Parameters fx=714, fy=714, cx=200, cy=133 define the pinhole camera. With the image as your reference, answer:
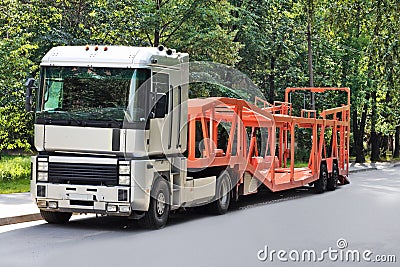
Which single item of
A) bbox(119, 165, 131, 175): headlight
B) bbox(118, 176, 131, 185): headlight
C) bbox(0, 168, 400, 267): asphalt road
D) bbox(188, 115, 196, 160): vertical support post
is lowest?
bbox(0, 168, 400, 267): asphalt road

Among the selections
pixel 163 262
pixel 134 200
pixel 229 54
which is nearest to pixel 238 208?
pixel 134 200

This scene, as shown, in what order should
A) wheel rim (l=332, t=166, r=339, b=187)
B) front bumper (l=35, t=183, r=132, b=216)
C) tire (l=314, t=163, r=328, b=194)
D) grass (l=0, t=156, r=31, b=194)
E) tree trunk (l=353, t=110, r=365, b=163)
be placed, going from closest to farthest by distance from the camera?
front bumper (l=35, t=183, r=132, b=216), grass (l=0, t=156, r=31, b=194), tire (l=314, t=163, r=328, b=194), wheel rim (l=332, t=166, r=339, b=187), tree trunk (l=353, t=110, r=365, b=163)

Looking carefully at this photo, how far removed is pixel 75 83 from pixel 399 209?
9.30 metres

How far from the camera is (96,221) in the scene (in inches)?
579

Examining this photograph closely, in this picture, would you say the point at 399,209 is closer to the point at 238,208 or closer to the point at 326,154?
the point at 238,208

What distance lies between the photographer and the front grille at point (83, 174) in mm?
12930

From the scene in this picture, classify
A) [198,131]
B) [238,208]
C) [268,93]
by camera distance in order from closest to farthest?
[198,131], [238,208], [268,93]

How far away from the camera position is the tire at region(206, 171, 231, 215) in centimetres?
1633

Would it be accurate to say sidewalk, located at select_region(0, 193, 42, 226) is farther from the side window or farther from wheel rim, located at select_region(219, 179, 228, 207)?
wheel rim, located at select_region(219, 179, 228, 207)

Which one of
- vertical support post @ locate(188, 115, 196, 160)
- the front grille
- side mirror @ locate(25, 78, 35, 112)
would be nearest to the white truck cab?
the front grille

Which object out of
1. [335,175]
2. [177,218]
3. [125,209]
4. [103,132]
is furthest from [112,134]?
[335,175]

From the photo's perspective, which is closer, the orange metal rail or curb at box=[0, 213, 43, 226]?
curb at box=[0, 213, 43, 226]

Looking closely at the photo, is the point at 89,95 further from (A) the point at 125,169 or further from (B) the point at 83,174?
(A) the point at 125,169

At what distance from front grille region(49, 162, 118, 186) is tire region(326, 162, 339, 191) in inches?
504
